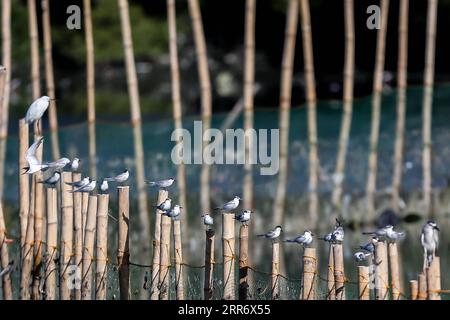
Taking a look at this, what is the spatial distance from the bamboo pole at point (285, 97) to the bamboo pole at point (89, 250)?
14.3 ft

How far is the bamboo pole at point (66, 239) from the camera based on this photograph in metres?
8.91

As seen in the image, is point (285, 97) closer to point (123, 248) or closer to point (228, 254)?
point (123, 248)

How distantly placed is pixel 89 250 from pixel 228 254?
992mm

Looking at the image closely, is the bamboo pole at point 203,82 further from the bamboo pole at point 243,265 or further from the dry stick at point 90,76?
the bamboo pole at point 243,265

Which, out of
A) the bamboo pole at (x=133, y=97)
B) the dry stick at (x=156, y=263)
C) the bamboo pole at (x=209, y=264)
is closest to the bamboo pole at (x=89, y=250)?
the dry stick at (x=156, y=263)

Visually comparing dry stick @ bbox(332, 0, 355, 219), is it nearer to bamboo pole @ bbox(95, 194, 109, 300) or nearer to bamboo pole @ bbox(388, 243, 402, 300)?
bamboo pole @ bbox(95, 194, 109, 300)

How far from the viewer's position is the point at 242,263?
8.55 m

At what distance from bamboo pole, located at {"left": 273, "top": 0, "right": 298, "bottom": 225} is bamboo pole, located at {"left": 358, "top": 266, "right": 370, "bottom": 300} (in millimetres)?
4684

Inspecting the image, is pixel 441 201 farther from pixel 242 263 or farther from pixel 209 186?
pixel 242 263

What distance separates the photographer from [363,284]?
8.20 m

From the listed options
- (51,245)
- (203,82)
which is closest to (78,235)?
(51,245)

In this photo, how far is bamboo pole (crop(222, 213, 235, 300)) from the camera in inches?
332
